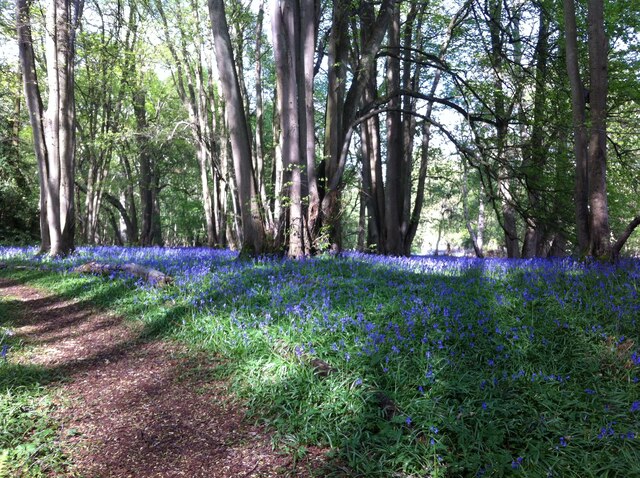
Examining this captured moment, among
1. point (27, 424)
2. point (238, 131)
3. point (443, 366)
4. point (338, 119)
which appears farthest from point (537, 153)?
point (27, 424)

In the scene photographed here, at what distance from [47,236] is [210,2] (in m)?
8.06

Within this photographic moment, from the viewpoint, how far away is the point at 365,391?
9.38ft

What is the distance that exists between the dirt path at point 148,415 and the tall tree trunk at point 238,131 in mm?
3467

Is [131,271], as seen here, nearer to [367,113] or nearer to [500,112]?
[367,113]

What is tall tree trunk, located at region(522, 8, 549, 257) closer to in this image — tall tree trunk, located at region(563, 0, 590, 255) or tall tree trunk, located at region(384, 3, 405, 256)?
tall tree trunk, located at region(563, 0, 590, 255)

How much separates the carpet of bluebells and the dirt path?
0.72ft

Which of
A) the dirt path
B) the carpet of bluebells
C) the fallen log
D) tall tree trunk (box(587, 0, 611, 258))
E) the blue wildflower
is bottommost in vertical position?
the dirt path

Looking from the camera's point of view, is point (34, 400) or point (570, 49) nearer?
point (34, 400)

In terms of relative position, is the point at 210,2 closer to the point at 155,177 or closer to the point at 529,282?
the point at 529,282

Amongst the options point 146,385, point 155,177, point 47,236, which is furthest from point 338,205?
point 155,177

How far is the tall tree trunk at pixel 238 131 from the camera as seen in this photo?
7.76m

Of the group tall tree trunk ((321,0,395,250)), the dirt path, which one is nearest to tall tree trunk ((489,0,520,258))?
tall tree trunk ((321,0,395,250))

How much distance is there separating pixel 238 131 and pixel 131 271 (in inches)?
134

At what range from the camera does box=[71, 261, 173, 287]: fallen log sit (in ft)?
21.1
